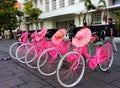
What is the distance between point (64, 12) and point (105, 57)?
18.4 meters

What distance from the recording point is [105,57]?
5.32 m

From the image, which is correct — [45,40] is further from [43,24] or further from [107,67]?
[43,24]

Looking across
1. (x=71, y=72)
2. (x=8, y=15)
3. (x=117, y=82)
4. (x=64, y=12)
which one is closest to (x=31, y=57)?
(x=71, y=72)

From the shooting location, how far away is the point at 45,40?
642cm

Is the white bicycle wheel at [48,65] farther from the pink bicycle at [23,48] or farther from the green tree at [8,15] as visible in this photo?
the green tree at [8,15]

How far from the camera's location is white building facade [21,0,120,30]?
1779 centimetres

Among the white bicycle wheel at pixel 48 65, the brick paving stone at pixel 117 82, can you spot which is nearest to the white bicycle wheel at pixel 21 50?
the white bicycle wheel at pixel 48 65

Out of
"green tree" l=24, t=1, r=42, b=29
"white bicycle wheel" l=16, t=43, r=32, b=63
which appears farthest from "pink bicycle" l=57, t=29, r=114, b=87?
"green tree" l=24, t=1, r=42, b=29

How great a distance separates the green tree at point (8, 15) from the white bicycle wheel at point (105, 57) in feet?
86.3

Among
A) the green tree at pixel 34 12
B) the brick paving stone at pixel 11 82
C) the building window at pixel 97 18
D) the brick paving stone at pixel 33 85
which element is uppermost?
the green tree at pixel 34 12

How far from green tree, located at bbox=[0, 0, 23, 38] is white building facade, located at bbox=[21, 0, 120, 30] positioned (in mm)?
4119

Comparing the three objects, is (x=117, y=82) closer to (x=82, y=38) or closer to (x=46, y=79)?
(x=82, y=38)

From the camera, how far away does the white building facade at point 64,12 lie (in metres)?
17.8

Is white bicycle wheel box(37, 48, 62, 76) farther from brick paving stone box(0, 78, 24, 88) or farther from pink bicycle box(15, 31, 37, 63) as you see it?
pink bicycle box(15, 31, 37, 63)
